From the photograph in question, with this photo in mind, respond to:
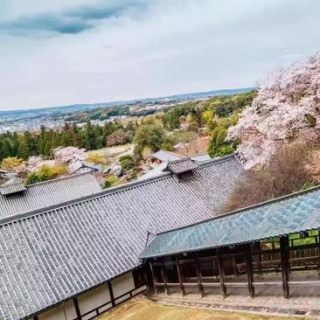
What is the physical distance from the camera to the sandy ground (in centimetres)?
933

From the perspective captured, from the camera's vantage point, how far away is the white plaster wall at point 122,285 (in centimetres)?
1436

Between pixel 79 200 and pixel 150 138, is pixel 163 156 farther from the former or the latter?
pixel 79 200

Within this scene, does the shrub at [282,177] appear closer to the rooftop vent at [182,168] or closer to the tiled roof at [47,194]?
the rooftop vent at [182,168]

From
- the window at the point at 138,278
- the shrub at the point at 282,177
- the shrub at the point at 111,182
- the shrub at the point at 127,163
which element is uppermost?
the shrub at the point at 282,177

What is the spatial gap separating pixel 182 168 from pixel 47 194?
14.8 meters

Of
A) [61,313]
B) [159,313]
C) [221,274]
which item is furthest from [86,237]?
[221,274]

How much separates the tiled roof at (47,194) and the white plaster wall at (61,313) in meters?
15.4

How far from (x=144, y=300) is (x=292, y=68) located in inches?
588

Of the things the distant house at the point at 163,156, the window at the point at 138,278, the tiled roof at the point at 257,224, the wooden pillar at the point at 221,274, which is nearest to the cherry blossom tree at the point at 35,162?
the distant house at the point at 163,156

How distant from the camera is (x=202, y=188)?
20.7 m

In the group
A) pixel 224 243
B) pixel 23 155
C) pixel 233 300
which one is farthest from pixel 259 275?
pixel 23 155

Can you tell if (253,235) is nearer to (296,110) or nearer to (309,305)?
(309,305)

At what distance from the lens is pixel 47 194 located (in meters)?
30.7

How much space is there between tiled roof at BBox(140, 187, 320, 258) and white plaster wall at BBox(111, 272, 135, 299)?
2.99 metres
